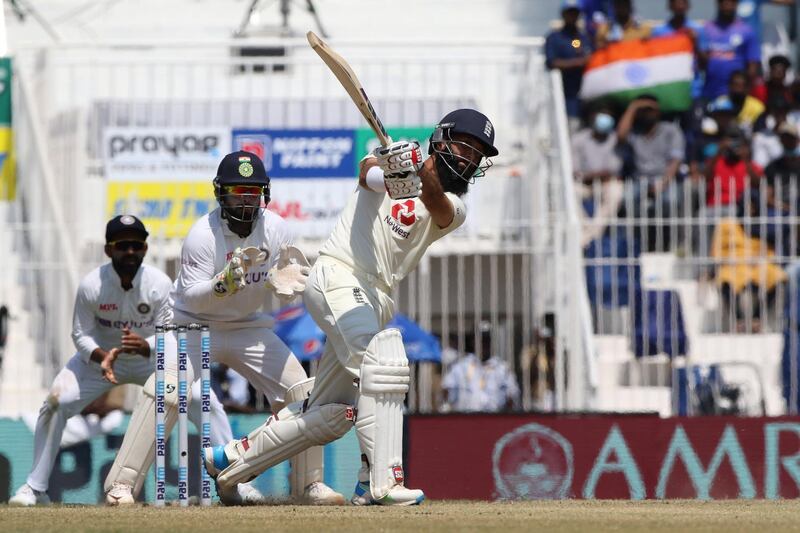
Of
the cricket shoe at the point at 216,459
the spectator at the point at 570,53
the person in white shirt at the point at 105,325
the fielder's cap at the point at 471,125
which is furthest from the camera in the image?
the spectator at the point at 570,53

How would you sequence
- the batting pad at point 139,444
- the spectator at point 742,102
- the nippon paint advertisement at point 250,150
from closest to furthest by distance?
1. the batting pad at point 139,444
2. the nippon paint advertisement at point 250,150
3. the spectator at point 742,102

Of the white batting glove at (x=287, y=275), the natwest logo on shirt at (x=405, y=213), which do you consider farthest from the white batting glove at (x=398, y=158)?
the white batting glove at (x=287, y=275)

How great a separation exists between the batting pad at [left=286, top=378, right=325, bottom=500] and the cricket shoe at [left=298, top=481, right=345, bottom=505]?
0.03 metres

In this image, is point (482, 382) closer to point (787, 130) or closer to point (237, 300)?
point (787, 130)

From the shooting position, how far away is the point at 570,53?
48.6 ft

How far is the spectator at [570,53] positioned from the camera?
14.8 meters

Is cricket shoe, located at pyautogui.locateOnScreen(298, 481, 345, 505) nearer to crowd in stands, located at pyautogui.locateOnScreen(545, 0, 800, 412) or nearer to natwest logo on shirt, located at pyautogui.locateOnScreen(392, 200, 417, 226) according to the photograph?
natwest logo on shirt, located at pyautogui.locateOnScreen(392, 200, 417, 226)

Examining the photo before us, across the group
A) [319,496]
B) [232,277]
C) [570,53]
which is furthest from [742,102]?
[232,277]

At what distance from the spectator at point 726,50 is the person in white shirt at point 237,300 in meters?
7.85

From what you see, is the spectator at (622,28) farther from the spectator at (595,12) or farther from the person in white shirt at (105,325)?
the person in white shirt at (105,325)

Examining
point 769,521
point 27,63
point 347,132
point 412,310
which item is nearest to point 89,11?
point 27,63

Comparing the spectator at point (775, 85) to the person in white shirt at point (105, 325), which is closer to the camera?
the person in white shirt at point (105, 325)

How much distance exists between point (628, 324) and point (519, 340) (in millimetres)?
915

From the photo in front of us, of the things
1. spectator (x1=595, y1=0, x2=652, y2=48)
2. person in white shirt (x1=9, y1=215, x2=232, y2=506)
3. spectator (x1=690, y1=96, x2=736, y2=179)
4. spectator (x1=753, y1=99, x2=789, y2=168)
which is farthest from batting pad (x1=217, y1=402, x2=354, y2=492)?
spectator (x1=595, y1=0, x2=652, y2=48)
